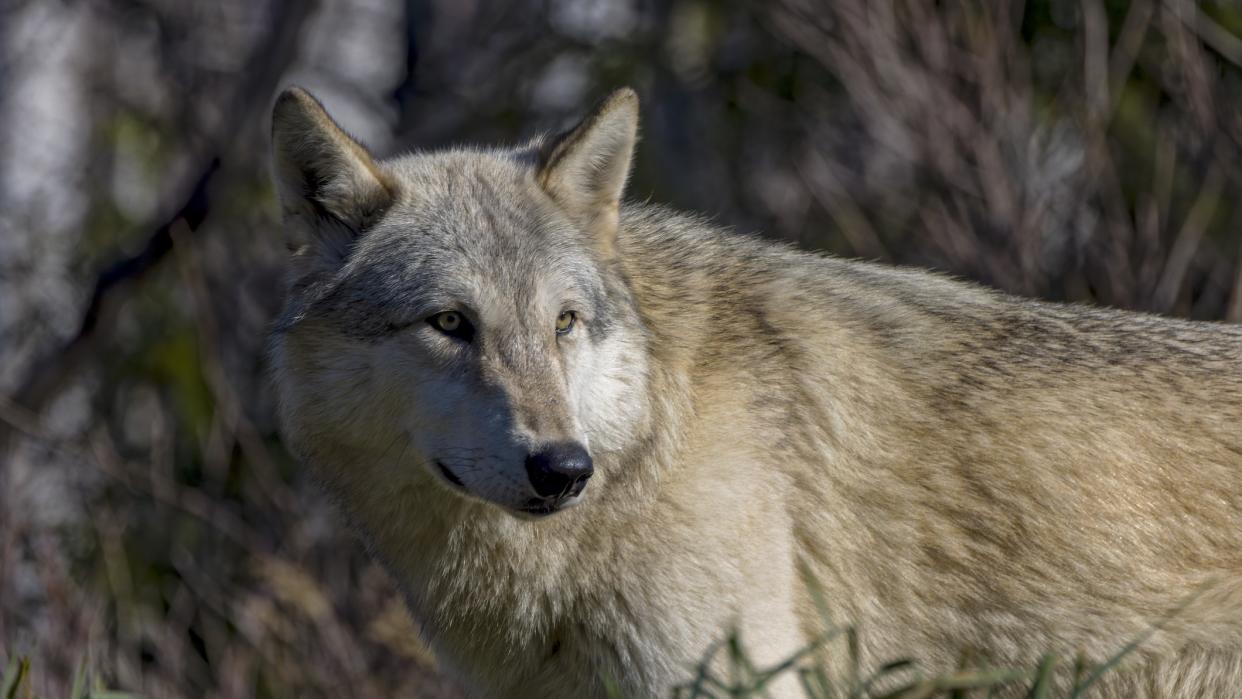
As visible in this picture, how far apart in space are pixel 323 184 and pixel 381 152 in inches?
346

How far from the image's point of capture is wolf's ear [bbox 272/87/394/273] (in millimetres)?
4910

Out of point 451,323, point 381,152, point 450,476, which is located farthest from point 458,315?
point 381,152

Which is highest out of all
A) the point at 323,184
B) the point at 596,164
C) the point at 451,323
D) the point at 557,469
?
the point at 596,164

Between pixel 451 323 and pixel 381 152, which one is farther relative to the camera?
pixel 381 152

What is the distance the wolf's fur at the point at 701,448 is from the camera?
15.3 feet

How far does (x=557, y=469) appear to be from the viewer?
4312 mm

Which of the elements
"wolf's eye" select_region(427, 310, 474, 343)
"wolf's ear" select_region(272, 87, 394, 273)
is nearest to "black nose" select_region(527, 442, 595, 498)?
"wolf's eye" select_region(427, 310, 474, 343)

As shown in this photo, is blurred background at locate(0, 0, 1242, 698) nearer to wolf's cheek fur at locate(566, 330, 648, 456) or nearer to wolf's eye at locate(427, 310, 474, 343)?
wolf's eye at locate(427, 310, 474, 343)

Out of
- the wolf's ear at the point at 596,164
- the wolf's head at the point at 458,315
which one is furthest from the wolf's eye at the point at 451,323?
the wolf's ear at the point at 596,164

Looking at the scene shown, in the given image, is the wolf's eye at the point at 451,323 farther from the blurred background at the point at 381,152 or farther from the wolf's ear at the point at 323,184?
the blurred background at the point at 381,152

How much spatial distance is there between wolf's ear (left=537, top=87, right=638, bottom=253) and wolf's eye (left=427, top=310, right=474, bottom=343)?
0.66 meters

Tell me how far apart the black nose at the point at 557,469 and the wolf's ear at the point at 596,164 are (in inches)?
41.8

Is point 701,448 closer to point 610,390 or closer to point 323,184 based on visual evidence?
point 610,390

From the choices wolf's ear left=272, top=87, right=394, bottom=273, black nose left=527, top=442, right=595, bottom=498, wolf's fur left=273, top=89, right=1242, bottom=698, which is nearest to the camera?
black nose left=527, top=442, right=595, bottom=498
